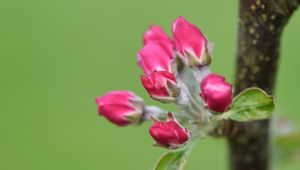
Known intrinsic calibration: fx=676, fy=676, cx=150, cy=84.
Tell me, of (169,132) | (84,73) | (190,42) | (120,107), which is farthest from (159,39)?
(84,73)

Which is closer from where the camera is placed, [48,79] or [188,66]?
[188,66]

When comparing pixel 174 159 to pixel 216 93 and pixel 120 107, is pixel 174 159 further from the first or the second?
pixel 120 107

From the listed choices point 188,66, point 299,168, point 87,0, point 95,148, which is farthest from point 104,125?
point 188,66

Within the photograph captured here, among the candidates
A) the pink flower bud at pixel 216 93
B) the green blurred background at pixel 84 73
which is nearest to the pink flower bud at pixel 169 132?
the pink flower bud at pixel 216 93

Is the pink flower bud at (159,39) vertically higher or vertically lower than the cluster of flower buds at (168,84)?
higher

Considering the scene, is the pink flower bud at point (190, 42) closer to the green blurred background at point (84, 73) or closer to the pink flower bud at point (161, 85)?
the pink flower bud at point (161, 85)

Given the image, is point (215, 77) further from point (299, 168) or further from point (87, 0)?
point (87, 0)

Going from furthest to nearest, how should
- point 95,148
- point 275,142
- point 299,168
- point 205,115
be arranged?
point 95,148 < point 299,168 < point 275,142 < point 205,115

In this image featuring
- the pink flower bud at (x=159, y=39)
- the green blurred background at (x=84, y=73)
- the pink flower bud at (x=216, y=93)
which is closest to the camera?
the pink flower bud at (x=216, y=93)
